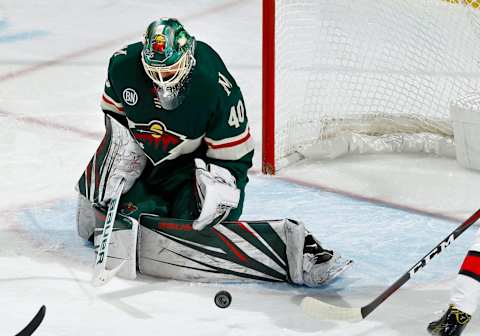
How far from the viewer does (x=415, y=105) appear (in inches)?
172

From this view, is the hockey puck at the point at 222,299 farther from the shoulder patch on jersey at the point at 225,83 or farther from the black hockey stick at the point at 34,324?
the shoulder patch on jersey at the point at 225,83

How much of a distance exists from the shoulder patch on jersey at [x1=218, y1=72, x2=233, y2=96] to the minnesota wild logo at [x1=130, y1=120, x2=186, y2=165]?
174mm

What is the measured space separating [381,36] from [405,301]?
1.71 metres

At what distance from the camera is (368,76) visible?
4.47 metres

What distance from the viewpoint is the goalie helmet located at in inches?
117

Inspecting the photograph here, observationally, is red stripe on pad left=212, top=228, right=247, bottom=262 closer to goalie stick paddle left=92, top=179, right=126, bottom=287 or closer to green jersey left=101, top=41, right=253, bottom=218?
green jersey left=101, top=41, right=253, bottom=218

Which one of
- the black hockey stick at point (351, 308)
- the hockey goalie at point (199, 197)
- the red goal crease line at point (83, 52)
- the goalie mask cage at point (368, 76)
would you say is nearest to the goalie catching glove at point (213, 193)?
the hockey goalie at point (199, 197)

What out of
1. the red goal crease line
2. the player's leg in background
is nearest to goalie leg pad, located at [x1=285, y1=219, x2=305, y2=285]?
the player's leg in background

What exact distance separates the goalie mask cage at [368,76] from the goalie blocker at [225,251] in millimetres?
1023

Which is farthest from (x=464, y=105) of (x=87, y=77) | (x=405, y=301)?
(x=87, y=77)

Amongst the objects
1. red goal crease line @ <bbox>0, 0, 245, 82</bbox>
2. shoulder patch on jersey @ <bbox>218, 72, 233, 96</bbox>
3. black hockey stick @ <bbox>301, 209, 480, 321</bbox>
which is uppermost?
shoulder patch on jersey @ <bbox>218, 72, 233, 96</bbox>

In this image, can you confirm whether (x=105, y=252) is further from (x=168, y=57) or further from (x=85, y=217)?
(x=168, y=57)

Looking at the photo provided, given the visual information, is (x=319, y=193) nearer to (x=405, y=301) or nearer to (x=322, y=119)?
(x=322, y=119)

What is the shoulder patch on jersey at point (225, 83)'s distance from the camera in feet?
10.2
